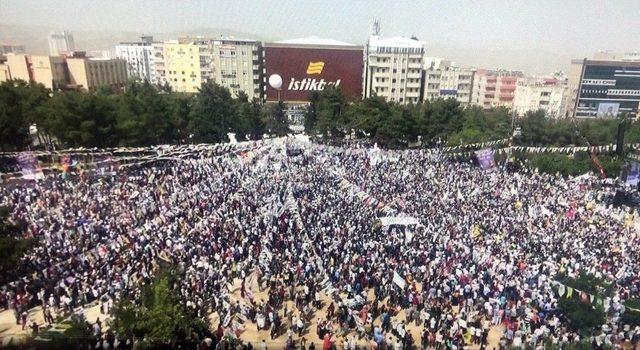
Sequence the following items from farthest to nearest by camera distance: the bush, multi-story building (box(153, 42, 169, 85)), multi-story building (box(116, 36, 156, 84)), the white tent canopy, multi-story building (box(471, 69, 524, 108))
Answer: multi-story building (box(116, 36, 156, 84))
multi-story building (box(153, 42, 169, 85))
multi-story building (box(471, 69, 524, 108))
the white tent canopy
the bush

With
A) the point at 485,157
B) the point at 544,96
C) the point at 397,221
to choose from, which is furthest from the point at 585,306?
the point at 544,96

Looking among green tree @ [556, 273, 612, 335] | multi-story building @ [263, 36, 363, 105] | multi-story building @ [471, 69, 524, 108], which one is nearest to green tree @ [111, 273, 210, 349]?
green tree @ [556, 273, 612, 335]

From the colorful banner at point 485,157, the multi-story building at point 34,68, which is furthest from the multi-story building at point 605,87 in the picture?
the multi-story building at point 34,68

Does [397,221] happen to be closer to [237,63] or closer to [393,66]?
[393,66]

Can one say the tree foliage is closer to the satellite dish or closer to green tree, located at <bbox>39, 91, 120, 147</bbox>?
green tree, located at <bbox>39, 91, 120, 147</bbox>

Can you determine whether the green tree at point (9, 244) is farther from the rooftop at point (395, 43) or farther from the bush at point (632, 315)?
the rooftop at point (395, 43)
